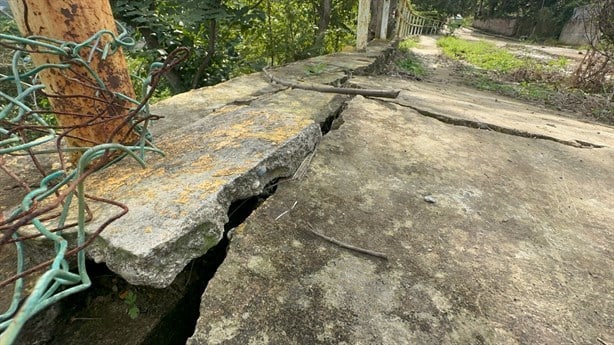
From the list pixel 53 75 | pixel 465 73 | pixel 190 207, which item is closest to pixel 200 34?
pixel 53 75

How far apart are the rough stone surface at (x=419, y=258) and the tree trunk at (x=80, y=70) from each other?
614 mm

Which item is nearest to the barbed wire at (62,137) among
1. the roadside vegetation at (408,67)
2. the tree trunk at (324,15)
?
the roadside vegetation at (408,67)

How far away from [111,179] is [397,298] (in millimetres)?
935

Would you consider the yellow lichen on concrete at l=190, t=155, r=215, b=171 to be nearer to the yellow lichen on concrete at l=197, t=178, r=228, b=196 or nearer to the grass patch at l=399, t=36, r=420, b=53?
the yellow lichen on concrete at l=197, t=178, r=228, b=196

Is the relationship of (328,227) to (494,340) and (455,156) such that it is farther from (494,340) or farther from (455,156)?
(455,156)

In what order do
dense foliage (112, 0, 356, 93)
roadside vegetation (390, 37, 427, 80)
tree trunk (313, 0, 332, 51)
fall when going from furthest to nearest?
tree trunk (313, 0, 332, 51) → roadside vegetation (390, 37, 427, 80) → dense foliage (112, 0, 356, 93)

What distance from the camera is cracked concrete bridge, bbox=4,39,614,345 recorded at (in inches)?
31.0

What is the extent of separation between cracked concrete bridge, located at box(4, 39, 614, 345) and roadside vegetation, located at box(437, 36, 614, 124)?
3261mm

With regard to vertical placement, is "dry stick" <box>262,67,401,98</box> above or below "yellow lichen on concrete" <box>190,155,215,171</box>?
below

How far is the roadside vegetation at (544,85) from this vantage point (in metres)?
4.33

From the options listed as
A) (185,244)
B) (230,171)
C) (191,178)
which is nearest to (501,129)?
(230,171)

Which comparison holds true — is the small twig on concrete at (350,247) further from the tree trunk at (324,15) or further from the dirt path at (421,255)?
the tree trunk at (324,15)

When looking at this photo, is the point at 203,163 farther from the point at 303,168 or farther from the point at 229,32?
the point at 229,32

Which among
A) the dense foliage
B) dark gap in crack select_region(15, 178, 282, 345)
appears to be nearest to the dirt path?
dark gap in crack select_region(15, 178, 282, 345)
